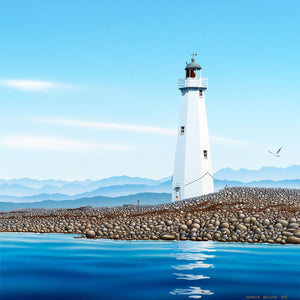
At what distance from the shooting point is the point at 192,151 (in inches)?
1375

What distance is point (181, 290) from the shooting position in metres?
11.1

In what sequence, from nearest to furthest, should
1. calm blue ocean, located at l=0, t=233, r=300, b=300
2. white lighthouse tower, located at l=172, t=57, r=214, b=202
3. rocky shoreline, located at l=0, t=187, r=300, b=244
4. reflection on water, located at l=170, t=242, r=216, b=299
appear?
reflection on water, located at l=170, t=242, r=216, b=299 < calm blue ocean, located at l=0, t=233, r=300, b=300 < rocky shoreline, located at l=0, t=187, r=300, b=244 < white lighthouse tower, located at l=172, t=57, r=214, b=202

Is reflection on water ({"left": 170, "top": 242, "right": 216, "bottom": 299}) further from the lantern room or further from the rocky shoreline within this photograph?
the lantern room

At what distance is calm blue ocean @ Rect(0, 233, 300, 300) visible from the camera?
1109 cm

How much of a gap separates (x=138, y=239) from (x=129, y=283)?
890cm

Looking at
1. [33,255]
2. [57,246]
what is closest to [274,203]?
[57,246]

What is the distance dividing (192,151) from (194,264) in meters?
20.7

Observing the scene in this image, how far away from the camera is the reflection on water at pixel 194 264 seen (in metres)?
10.9

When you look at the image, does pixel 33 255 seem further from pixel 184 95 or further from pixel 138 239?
pixel 184 95

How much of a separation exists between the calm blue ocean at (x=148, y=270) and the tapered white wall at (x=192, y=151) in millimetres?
15180

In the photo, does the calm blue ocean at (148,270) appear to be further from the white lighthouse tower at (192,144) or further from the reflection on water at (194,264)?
the white lighthouse tower at (192,144)

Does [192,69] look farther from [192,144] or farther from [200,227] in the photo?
[200,227]

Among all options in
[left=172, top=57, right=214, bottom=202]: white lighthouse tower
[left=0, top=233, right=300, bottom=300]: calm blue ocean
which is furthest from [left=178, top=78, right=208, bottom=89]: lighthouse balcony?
[left=0, top=233, right=300, bottom=300]: calm blue ocean

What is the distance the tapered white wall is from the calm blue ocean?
1518cm
